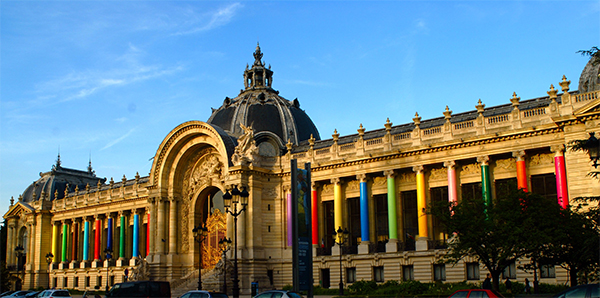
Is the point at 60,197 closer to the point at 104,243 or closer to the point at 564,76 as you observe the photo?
the point at 104,243

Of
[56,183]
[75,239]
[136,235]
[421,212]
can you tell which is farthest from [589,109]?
[56,183]

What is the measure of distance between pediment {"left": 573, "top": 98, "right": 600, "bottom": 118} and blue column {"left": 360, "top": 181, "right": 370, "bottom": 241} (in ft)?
52.0

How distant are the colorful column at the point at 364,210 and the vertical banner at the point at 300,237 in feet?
74.3

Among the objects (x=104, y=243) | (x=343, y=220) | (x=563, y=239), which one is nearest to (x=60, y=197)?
(x=104, y=243)

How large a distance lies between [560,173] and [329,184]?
58.2ft

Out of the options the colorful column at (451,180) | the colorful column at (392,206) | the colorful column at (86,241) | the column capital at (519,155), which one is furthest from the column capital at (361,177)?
the colorful column at (86,241)

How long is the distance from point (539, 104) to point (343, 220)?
1620 centimetres

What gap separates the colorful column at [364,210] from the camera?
1747 inches

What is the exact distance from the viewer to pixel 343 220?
4625cm

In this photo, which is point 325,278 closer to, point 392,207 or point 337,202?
point 337,202

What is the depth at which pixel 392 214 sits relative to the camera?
4312 cm

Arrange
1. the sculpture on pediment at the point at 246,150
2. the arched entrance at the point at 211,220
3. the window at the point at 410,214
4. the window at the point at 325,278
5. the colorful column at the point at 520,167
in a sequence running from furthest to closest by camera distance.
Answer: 1. the arched entrance at the point at 211,220
2. the sculpture on pediment at the point at 246,150
3. the window at the point at 325,278
4. the window at the point at 410,214
5. the colorful column at the point at 520,167

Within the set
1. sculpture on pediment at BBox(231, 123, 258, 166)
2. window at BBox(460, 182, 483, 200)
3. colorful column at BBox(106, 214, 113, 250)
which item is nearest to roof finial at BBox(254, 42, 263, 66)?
sculpture on pediment at BBox(231, 123, 258, 166)

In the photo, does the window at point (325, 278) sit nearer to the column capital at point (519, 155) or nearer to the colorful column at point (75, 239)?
the column capital at point (519, 155)
